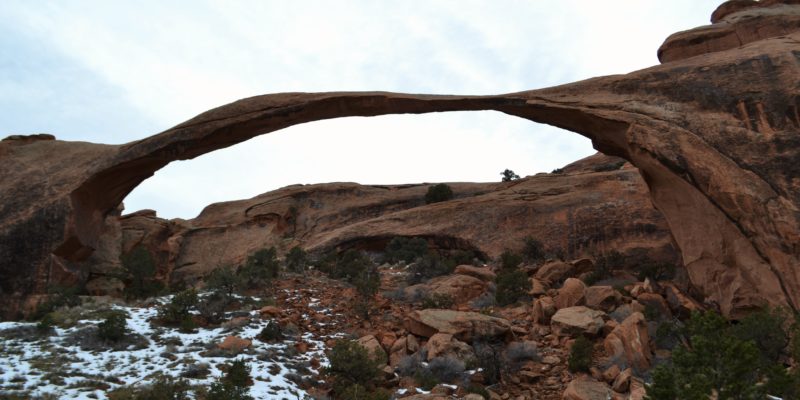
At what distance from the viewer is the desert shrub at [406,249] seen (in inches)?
864

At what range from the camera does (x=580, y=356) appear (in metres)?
11.0

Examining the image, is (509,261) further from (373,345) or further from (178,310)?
(178,310)

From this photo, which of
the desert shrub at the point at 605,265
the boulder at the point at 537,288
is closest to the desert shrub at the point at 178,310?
the boulder at the point at 537,288

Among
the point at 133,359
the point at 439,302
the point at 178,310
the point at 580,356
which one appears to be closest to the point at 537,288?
the point at 439,302

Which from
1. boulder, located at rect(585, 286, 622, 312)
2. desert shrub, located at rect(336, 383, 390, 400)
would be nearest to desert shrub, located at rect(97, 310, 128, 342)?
desert shrub, located at rect(336, 383, 390, 400)

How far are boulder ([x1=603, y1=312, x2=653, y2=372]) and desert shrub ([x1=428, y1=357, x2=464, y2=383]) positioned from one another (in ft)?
8.93

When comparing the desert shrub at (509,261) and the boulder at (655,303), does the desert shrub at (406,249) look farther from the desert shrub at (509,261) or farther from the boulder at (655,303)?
the boulder at (655,303)

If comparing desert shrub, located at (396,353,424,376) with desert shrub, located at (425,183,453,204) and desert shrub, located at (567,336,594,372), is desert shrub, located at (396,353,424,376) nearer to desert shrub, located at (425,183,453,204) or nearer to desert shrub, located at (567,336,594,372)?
desert shrub, located at (567,336,594,372)

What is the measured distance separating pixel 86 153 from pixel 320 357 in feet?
40.0

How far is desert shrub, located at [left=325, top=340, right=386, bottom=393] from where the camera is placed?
35.4 ft

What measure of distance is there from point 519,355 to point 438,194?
15.5 m

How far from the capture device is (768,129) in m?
12.6

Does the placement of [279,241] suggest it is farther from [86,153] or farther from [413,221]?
[86,153]

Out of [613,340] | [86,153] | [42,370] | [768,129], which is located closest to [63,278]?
[86,153]
